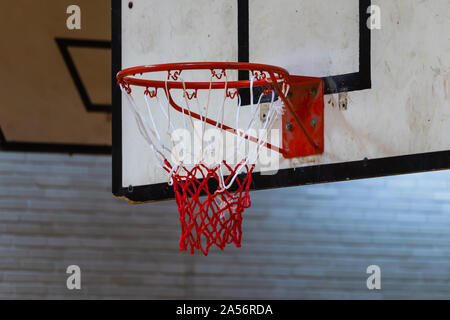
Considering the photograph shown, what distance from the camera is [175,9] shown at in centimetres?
326

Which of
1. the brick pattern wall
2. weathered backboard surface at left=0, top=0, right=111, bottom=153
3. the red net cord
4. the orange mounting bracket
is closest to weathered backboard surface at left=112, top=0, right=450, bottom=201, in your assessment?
the orange mounting bracket

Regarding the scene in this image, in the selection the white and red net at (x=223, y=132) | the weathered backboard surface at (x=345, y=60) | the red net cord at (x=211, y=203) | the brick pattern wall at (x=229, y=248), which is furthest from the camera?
the brick pattern wall at (x=229, y=248)

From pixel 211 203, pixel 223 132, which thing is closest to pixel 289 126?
pixel 223 132

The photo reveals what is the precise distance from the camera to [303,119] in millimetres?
2855

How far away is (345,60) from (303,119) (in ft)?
0.99

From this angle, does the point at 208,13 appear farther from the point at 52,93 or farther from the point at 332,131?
the point at 52,93

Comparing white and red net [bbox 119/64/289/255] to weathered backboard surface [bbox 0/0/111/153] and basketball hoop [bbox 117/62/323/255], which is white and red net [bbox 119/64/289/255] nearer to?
basketball hoop [bbox 117/62/323/255]

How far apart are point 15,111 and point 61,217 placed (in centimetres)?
98

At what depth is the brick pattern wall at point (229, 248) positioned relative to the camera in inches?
225

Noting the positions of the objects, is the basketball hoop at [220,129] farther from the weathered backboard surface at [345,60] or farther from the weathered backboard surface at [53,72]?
the weathered backboard surface at [53,72]

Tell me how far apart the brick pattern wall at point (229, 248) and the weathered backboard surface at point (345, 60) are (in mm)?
2582

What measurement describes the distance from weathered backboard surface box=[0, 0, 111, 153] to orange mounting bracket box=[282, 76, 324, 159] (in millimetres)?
2645

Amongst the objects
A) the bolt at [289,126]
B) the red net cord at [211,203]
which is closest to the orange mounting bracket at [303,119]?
the bolt at [289,126]
